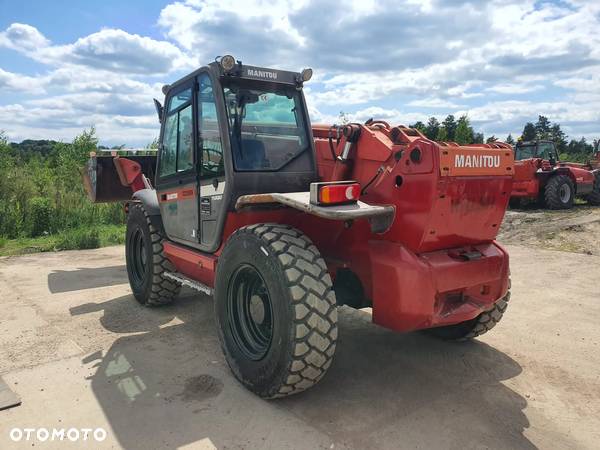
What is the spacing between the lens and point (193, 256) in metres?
4.51

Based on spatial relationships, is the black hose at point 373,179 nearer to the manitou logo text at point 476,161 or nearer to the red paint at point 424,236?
the red paint at point 424,236

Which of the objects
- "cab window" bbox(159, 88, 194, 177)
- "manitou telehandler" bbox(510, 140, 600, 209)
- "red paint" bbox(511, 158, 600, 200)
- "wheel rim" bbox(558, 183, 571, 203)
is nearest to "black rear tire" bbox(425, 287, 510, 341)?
"cab window" bbox(159, 88, 194, 177)

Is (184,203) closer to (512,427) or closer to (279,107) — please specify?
(279,107)

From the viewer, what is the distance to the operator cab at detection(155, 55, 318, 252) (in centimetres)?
380

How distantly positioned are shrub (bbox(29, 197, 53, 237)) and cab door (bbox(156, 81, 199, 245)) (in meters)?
7.05

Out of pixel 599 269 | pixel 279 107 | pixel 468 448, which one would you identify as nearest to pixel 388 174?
pixel 279 107

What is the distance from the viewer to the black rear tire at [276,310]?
2.98 m

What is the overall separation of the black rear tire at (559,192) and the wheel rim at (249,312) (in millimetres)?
12473

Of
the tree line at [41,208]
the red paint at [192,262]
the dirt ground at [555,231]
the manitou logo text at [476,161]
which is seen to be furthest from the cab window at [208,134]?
the tree line at [41,208]

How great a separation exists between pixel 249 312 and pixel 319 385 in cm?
73

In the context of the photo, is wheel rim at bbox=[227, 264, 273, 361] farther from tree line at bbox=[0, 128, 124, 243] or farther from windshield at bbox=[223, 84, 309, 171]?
tree line at bbox=[0, 128, 124, 243]

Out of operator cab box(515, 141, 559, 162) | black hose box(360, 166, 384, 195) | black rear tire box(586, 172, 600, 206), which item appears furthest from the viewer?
operator cab box(515, 141, 559, 162)

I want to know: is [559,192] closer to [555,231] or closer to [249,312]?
[555,231]

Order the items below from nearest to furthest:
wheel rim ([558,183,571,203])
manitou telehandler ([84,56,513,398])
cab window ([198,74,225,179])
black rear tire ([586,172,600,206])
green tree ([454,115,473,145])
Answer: manitou telehandler ([84,56,513,398]), cab window ([198,74,225,179]), wheel rim ([558,183,571,203]), black rear tire ([586,172,600,206]), green tree ([454,115,473,145])
